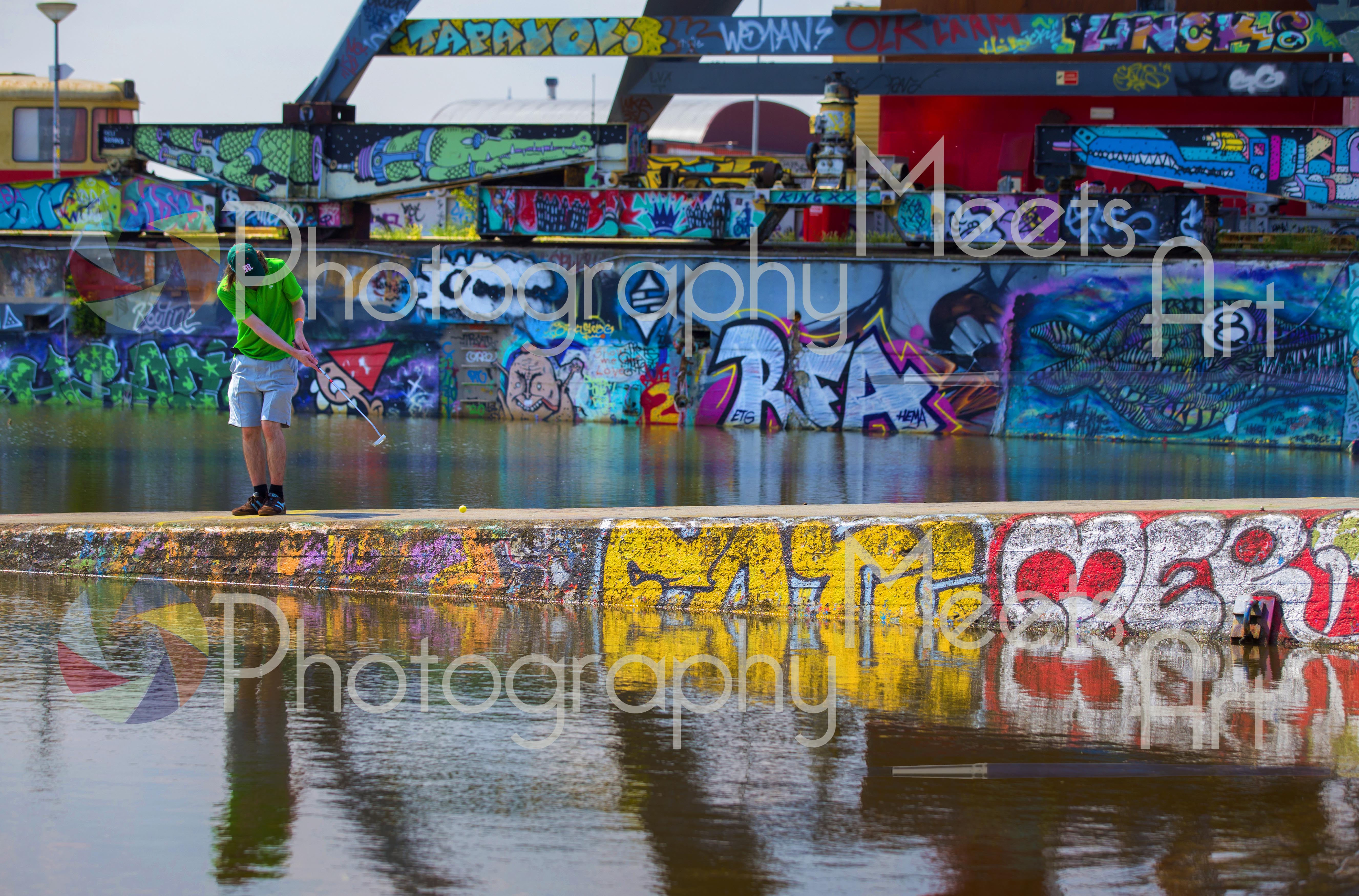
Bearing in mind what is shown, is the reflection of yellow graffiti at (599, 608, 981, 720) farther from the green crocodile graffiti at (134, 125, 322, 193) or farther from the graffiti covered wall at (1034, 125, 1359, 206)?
the green crocodile graffiti at (134, 125, 322, 193)

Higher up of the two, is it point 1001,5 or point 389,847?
point 1001,5

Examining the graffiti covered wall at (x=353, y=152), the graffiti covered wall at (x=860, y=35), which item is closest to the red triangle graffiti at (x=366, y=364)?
the graffiti covered wall at (x=353, y=152)

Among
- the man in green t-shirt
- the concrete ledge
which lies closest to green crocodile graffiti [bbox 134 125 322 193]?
the man in green t-shirt

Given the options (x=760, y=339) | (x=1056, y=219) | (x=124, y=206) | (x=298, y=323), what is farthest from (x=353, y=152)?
(x=298, y=323)

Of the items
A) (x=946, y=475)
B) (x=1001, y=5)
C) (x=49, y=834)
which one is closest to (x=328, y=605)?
(x=49, y=834)

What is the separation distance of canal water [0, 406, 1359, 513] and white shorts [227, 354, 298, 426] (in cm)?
172

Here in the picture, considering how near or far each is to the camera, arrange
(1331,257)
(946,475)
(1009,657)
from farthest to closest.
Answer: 1. (1331,257)
2. (946,475)
3. (1009,657)

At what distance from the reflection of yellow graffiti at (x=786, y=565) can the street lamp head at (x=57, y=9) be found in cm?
2120

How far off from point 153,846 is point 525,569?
319 centimetres

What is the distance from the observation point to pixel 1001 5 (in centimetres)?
2497

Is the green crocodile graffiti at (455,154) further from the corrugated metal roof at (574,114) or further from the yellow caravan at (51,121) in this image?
the corrugated metal roof at (574,114)

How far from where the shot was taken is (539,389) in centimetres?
1811

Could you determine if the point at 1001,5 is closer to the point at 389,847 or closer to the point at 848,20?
the point at 848,20

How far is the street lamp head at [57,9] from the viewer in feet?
75.0
